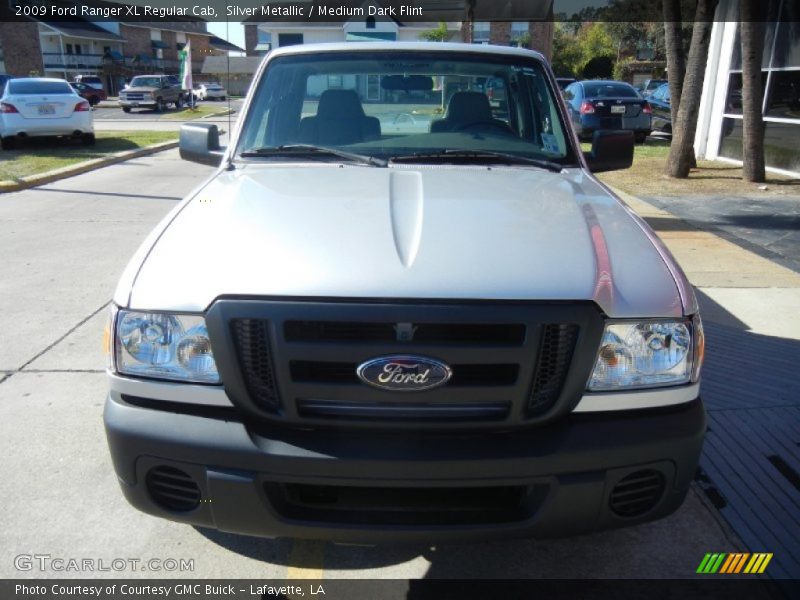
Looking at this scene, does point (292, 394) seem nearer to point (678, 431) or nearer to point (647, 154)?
point (678, 431)

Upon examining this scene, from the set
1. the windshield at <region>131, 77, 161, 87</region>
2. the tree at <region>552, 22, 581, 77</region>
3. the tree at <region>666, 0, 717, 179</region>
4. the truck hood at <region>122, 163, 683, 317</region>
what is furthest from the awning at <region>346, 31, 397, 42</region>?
the tree at <region>552, 22, 581, 77</region>

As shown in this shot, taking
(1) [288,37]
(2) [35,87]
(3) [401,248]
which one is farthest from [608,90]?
(1) [288,37]

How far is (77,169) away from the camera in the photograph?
12.0 m

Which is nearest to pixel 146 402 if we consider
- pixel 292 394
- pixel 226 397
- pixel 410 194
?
pixel 226 397

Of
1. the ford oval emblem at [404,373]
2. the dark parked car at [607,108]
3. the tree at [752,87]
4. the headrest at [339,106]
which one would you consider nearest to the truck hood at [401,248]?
the ford oval emblem at [404,373]

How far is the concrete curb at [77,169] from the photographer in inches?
399

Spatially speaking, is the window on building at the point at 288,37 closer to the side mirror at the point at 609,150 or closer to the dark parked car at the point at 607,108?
the dark parked car at the point at 607,108

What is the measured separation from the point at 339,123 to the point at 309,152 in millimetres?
376

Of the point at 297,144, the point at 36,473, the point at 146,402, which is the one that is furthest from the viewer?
the point at 297,144

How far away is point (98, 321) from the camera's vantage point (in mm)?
4836

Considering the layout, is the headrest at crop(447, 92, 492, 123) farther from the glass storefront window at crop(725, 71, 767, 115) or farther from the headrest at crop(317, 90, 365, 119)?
the glass storefront window at crop(725, 71, 767, 115)

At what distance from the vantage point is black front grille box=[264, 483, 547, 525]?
197cm

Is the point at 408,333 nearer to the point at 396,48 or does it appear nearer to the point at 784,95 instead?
the point at 396,48

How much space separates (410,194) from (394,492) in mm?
1146
